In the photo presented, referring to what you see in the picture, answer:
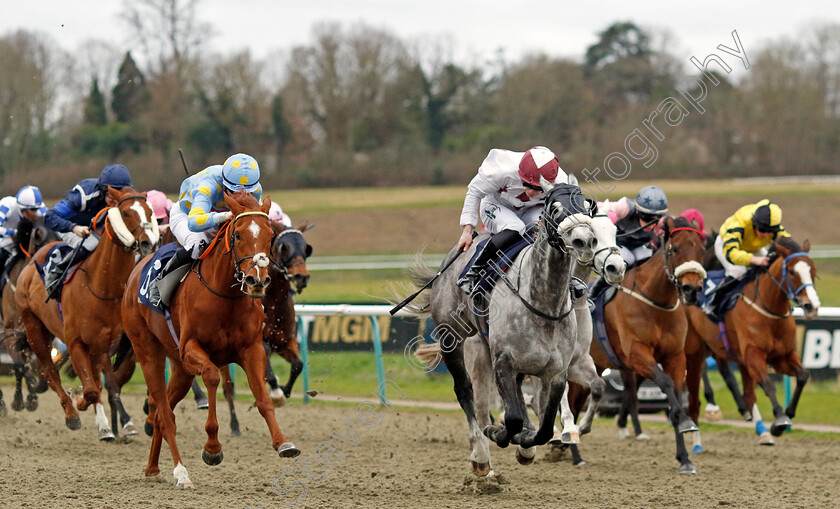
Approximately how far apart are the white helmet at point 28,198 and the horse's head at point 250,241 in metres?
4.97

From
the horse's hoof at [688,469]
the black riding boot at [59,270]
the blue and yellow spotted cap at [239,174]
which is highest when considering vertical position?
the blue and yellow spotted cap at [239,174]

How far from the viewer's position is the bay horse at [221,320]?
5418 millimetres

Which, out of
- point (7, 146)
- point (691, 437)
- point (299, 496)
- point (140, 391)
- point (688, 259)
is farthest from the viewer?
point (7, 146)

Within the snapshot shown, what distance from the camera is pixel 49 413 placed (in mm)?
10602

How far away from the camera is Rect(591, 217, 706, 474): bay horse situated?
746 centimetres

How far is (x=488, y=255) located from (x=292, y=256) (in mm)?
1576

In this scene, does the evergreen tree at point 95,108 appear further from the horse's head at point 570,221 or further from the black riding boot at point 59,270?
the horse's head at point 570,221

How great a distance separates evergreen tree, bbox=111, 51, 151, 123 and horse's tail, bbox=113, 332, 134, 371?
17.1 m

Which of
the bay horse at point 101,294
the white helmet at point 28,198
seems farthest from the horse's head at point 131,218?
the white helmet at point 28,198

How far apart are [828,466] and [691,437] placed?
A: 178cm

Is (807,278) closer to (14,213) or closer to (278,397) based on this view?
(278,397)

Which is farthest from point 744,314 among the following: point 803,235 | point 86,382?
point 803,235

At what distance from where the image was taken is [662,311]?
792 centimetres

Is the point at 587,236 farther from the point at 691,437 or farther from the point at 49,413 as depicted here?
the point at 49,413
